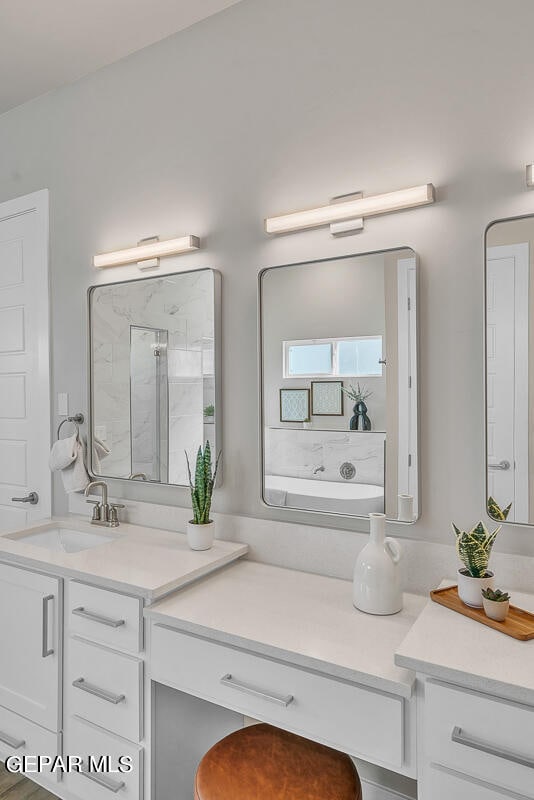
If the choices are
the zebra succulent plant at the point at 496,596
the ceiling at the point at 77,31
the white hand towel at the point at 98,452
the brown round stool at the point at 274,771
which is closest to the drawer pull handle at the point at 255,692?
the brown round stool at the point at 274,771

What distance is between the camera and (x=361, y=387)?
5.25ft

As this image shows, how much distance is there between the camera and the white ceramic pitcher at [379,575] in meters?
1.34

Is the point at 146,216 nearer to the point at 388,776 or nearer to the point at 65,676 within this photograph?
the point at 65,676

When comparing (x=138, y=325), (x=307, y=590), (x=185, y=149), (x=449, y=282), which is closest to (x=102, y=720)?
(x=307, y=590)

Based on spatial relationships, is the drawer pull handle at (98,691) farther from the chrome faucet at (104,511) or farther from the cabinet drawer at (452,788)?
the cabinet drawer at (452,788)

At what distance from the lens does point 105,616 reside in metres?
1.53

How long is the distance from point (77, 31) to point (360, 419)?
1907mm

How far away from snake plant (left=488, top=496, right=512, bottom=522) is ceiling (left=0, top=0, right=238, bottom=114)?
1.95m

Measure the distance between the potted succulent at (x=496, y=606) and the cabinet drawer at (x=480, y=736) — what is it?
0.23 meters

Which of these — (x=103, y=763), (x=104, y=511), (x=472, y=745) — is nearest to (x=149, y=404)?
(x=104, y=511)

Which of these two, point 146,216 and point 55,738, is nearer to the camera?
point 55,738

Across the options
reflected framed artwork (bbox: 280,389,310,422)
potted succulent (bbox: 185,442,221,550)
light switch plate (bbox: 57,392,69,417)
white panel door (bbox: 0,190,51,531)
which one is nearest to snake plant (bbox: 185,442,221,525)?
potted succulent (bbox: 185,442,221,550)

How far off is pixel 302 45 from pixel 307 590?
1792mm

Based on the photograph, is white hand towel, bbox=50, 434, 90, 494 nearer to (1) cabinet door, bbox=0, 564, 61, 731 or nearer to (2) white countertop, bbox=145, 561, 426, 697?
(1) cabinet door, bbox=0, 564, 61, 731
